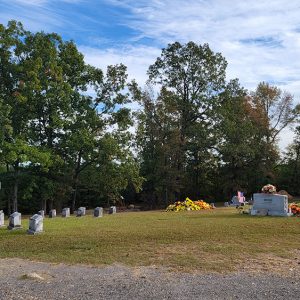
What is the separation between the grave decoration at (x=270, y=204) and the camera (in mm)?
15562

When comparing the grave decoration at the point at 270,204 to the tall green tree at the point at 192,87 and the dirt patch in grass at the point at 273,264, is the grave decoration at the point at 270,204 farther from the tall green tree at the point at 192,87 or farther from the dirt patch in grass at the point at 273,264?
the tall green tree at the point at 192,87

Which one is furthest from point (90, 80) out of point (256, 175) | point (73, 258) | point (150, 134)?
point (73, 258)

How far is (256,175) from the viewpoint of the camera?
39969 millimetres

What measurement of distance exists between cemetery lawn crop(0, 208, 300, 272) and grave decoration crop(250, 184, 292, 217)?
2924 mm

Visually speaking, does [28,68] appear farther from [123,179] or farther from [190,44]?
[190,44]

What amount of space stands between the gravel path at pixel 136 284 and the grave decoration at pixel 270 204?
918cm

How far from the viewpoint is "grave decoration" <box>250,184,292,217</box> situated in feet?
51.1

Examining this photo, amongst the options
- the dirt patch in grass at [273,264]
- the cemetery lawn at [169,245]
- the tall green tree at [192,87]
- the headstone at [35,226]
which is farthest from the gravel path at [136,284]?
the tall green tree at [192,87]

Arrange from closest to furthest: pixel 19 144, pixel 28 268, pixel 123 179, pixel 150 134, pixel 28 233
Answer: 1. pixel 28 268
2. pixel 28 233
3. pixel 19 144
4. pixel 123 179
5. pixel 150 134

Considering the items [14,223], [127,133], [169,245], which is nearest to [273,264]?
[169,245]

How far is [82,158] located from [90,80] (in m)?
5.57

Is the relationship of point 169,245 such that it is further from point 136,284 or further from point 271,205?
point 271,205

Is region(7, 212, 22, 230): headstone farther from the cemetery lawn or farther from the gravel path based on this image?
the gravel path

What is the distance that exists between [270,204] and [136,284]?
10637 millimetres
